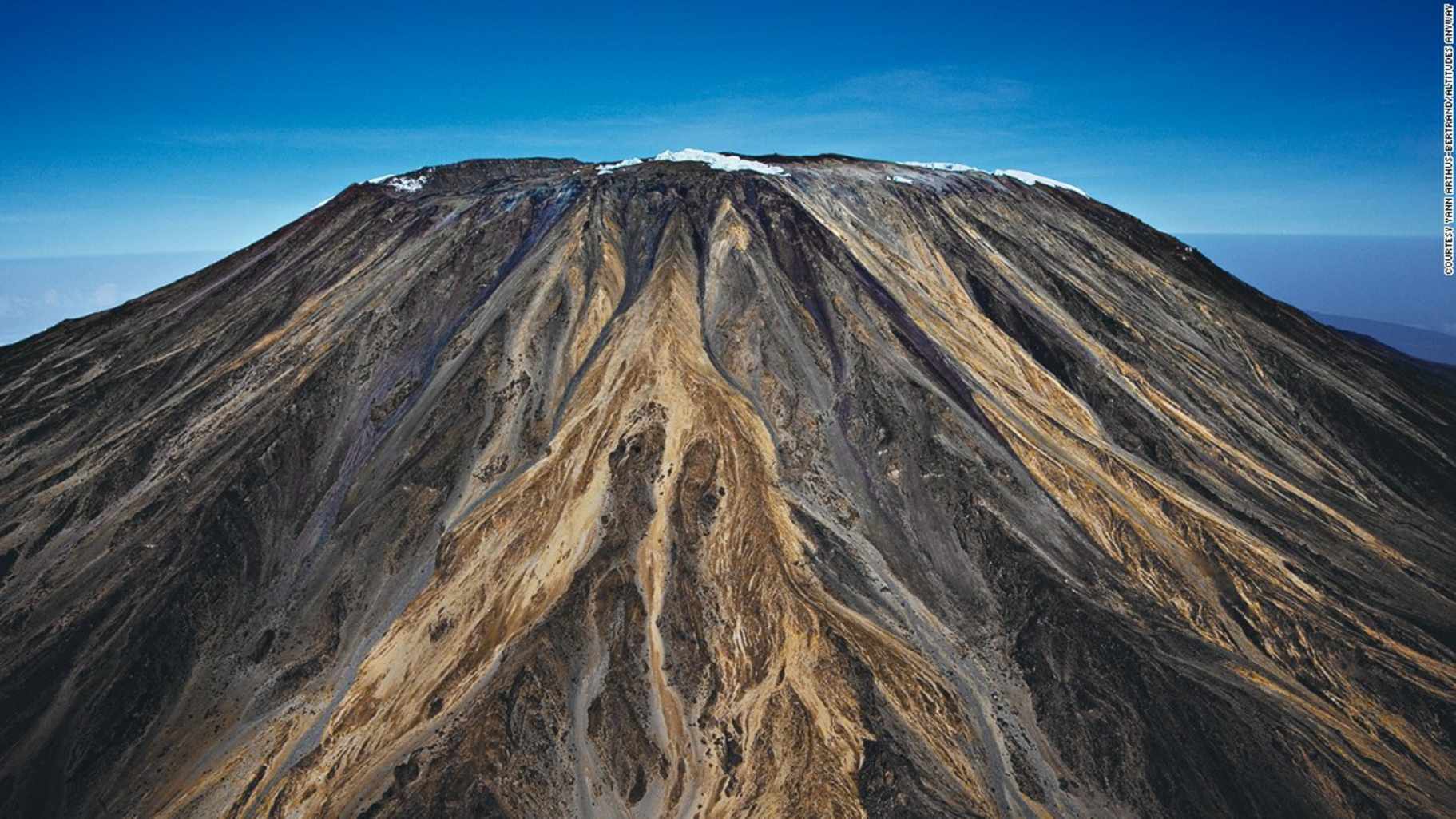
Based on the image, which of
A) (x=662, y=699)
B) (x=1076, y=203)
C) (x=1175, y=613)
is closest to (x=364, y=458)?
(x=662, y=699)

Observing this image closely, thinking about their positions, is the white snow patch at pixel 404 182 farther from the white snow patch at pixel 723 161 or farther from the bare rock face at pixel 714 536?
the white snow patch at pixel 723 161

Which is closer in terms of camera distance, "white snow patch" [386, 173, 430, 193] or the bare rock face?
the bare rock face

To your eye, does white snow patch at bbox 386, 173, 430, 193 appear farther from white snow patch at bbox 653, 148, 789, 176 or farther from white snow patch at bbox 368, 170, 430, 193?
white snow patch at bbox 653, 148, 789, 176

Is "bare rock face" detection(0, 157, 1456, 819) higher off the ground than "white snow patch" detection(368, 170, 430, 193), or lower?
lower

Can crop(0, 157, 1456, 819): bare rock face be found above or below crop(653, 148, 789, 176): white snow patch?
below

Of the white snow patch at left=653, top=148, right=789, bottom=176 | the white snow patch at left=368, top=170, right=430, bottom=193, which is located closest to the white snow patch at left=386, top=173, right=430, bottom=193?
the white snow patch at left=368, top=170, right=430, bottom=193

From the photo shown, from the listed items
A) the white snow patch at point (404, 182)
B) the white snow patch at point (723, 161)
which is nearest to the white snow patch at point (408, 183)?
the white snow patch at point (404, 182)

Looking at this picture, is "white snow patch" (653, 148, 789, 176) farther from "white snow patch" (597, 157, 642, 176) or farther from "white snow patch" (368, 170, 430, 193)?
"white snow patch" (368, 170, 430, 193)
